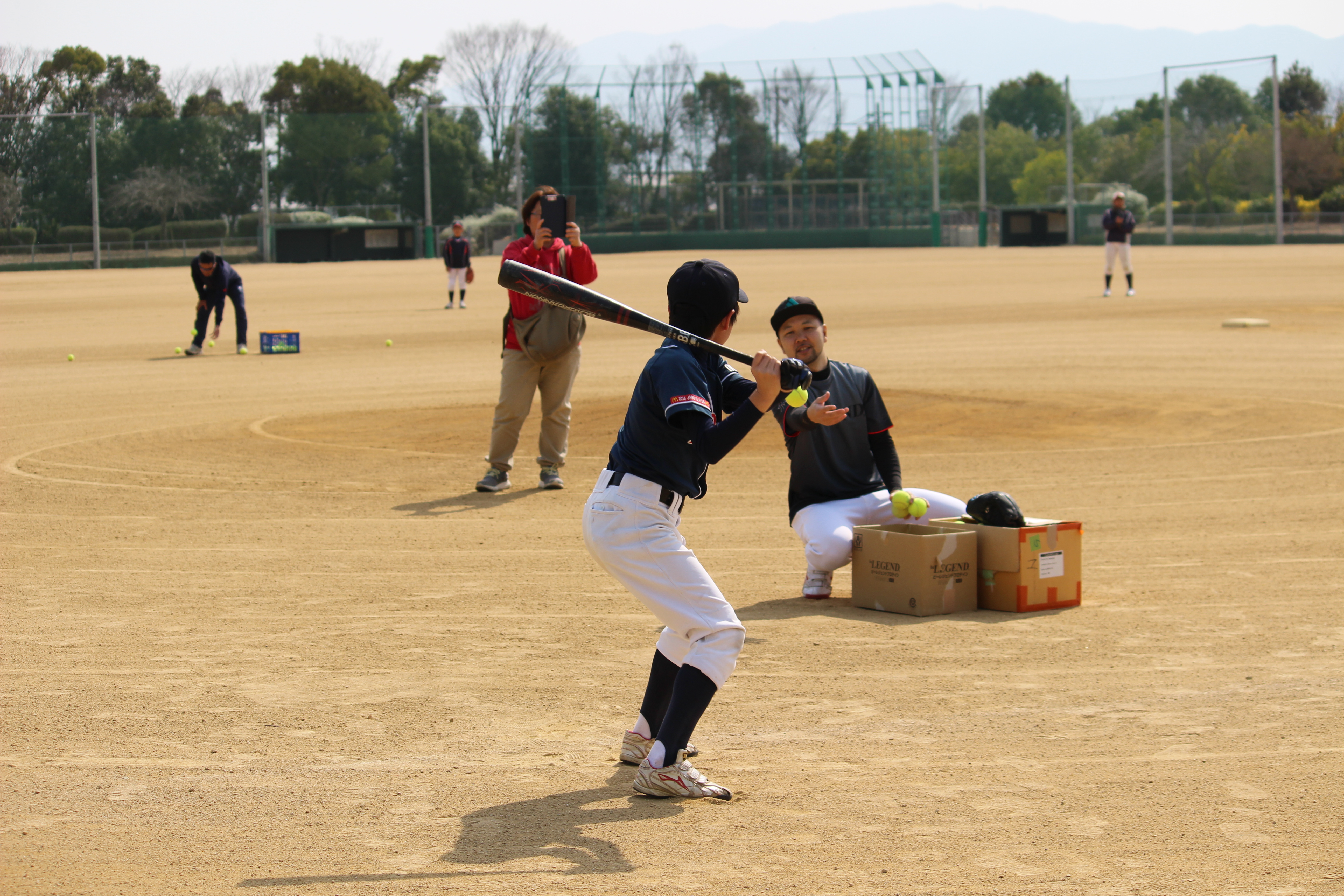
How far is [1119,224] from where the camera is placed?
1116 inches

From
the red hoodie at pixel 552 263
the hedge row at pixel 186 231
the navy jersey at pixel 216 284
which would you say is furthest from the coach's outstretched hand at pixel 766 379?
the hedge row at pixel 186 231

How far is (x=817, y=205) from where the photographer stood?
2756 inches

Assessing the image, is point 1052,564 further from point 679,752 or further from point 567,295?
point 567,295

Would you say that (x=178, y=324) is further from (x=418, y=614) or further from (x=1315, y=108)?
(x=1315, y=108)

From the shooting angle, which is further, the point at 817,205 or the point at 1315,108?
the point at 1315,108

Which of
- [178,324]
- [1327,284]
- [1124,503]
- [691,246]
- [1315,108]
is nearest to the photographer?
[1124,503]

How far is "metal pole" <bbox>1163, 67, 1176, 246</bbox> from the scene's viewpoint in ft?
205

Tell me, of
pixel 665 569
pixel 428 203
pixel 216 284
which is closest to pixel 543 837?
pixel 665 569

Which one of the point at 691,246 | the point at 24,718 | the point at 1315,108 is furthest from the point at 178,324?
the point at 1315,108

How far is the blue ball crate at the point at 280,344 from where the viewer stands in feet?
72.6

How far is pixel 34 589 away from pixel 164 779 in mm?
3481

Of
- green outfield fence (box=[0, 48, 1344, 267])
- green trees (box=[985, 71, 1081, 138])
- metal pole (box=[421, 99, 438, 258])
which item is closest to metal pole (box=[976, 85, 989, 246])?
green outfield fence (box=[0, 48, 1344, 267])

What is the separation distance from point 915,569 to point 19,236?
66611 mm

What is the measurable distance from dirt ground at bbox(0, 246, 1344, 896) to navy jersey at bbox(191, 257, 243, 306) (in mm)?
7731
